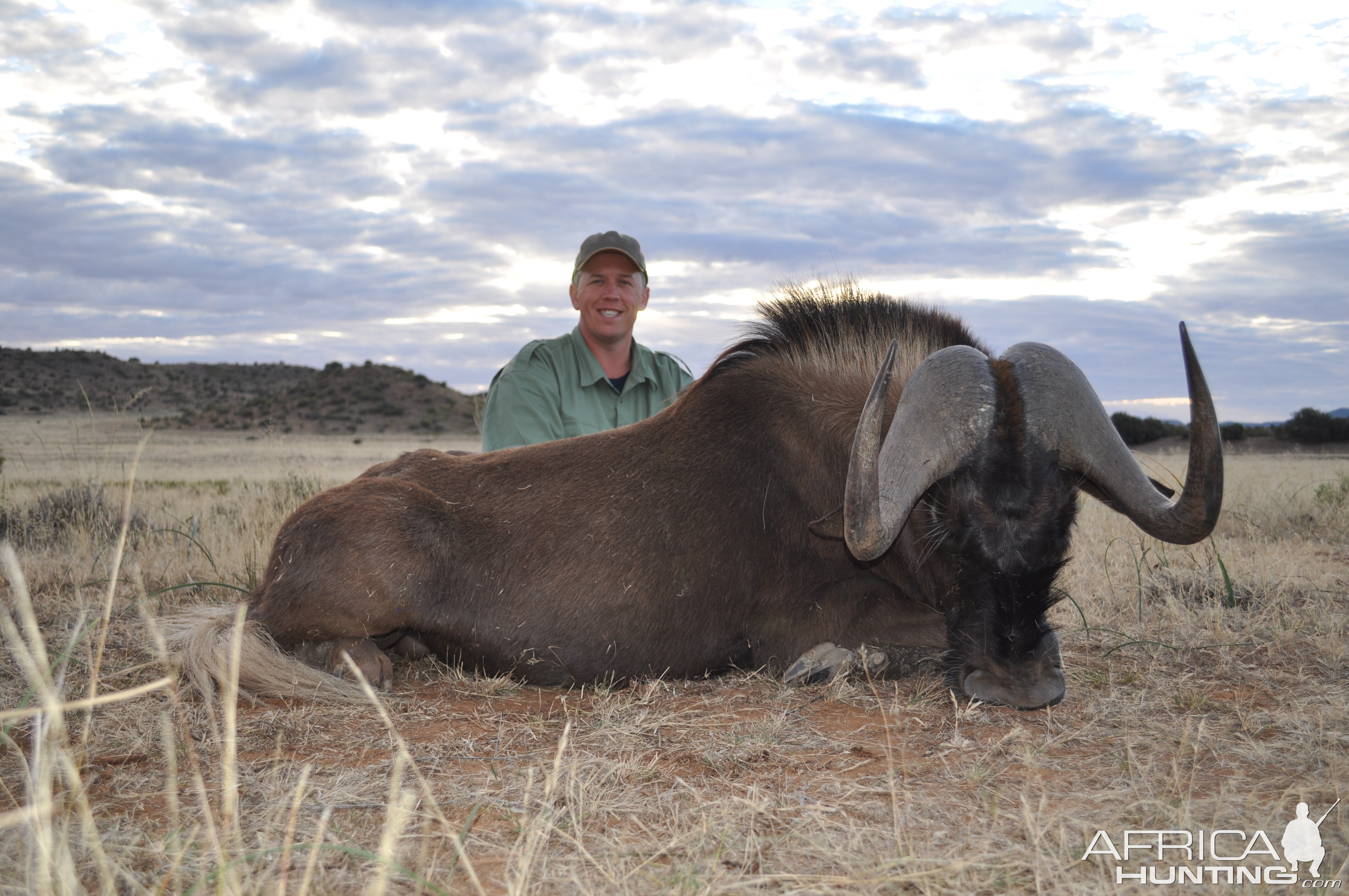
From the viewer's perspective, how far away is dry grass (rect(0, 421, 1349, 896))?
220 centimetres

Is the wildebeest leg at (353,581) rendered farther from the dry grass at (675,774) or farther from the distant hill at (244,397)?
the distant hill at (244,397)

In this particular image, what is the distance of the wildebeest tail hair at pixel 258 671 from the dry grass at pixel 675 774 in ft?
0.35

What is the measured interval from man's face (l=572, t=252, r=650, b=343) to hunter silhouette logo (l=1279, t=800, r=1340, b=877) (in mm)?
5495

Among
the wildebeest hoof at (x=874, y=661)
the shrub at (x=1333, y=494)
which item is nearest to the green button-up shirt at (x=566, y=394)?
the wildebeest hoof at (x=874, y=661)

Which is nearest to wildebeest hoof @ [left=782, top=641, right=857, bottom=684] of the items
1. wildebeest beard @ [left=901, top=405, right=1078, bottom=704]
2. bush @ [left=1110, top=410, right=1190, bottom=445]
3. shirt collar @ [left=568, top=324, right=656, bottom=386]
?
wildebeest beard @ [left=901, top=405, right=1078, bottom=704]

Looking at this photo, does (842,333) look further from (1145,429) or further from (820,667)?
(1145,429)

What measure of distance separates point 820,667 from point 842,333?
1.69 meters

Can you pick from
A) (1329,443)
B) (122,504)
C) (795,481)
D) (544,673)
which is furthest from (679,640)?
(1329,443)

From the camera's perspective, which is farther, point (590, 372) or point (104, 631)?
point (590, 372)

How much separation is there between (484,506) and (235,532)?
4798mm

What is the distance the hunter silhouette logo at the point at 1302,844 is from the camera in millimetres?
2186

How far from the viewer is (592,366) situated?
7.03 meters

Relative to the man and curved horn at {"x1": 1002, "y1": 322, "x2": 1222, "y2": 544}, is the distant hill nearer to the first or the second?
the man

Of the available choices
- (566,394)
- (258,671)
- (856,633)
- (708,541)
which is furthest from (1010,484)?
(566,394)
